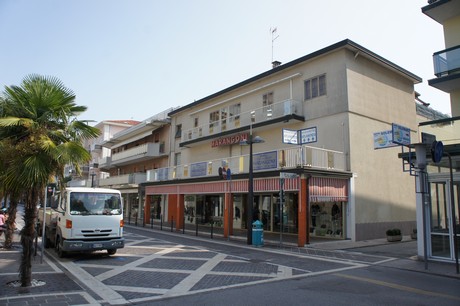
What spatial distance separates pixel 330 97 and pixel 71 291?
53.1 feet

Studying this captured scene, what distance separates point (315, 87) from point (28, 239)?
16.8 m

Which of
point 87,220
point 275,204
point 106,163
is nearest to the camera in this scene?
point 87,220

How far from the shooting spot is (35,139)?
8.16 metres

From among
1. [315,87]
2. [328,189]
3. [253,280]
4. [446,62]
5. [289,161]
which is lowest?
[253,280]

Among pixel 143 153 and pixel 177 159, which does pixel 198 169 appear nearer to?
pixel 177 159

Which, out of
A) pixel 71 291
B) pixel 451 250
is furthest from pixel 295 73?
pixel 71 291

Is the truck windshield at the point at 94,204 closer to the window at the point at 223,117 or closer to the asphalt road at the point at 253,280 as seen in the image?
the asphalt road at the point at 253,280

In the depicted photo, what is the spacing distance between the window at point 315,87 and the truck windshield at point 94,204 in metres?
12.9

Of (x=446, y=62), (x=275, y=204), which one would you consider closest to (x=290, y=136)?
(x=275, y=204)

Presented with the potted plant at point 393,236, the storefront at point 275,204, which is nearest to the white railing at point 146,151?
the storefront at point 275,204

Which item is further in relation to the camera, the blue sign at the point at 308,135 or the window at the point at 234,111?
the window at the point at 234,111

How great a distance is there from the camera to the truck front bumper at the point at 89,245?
11086 millimetres

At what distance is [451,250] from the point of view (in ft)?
38.8

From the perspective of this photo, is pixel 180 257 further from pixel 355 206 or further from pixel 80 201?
pixel 355 206
